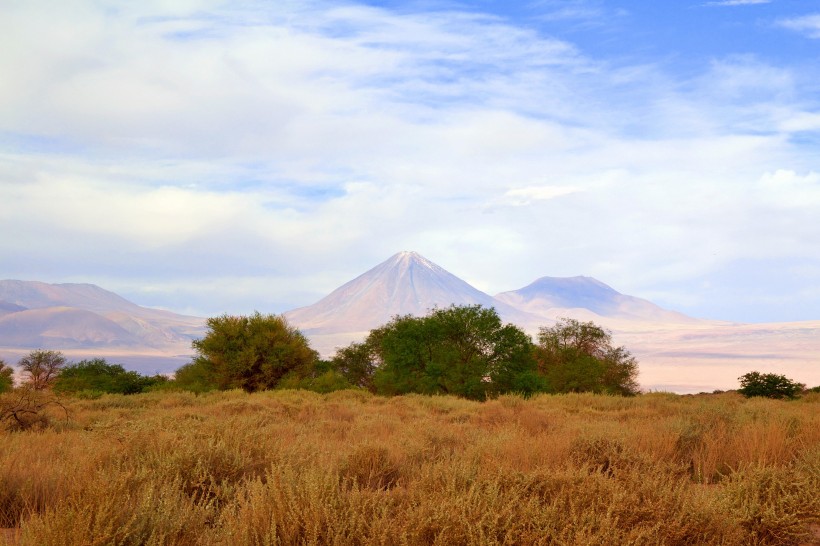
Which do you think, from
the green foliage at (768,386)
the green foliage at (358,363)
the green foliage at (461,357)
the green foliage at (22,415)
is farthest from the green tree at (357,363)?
the green foliage at (22,415)

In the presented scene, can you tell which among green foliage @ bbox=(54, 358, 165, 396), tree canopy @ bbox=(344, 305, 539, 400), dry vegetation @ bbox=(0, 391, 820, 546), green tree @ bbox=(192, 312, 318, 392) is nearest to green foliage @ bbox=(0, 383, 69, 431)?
dry vegetation @ bbox=(0, 391, 820, 546)

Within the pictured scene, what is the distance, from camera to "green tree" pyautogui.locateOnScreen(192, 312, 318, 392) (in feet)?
123

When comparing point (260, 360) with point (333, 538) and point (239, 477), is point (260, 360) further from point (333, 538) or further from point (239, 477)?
point (333, 538)

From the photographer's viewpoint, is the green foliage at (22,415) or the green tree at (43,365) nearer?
the green foliage at (22,415)

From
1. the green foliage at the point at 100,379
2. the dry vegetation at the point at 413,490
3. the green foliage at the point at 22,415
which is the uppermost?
the dry vegetation at the point at 413,490

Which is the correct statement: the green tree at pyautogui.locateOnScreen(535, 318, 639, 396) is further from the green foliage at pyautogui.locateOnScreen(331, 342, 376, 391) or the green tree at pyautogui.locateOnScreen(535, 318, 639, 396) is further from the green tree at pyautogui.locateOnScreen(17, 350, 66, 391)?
the green tree at pyautogui.locateOnScreen(17, 350, 66, 391)

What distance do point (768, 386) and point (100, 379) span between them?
1695 inches

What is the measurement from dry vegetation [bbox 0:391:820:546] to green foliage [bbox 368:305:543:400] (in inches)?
1026

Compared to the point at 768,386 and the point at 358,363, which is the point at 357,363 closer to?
the point at 358,363

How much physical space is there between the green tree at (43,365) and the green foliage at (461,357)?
29.3m

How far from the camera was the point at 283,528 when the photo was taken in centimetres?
496

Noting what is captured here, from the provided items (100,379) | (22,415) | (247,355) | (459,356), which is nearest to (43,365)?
(100,379)

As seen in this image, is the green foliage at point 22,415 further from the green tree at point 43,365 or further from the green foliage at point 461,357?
the green tree at point 43,365

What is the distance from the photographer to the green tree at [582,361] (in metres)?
50.5
